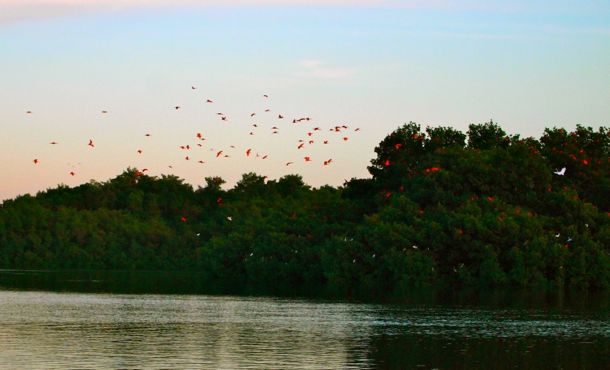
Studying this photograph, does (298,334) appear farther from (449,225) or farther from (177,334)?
(449,225)

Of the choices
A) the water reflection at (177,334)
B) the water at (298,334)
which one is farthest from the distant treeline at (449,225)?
the water reflection at (177,334)

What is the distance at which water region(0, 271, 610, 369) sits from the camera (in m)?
45.0

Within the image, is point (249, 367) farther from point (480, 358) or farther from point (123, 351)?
point (480, 358)

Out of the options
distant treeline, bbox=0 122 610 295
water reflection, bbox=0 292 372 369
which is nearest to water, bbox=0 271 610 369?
water reflection, bbox=0 292 372 369

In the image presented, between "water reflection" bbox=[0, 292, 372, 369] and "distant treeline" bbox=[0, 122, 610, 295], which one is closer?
"water reflection" bbox=[0, 292, 372, 369]

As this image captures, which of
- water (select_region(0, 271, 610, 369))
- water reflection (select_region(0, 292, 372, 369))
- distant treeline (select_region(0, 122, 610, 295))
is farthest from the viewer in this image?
distant treeline (select_region(0, 122, 610, 295))

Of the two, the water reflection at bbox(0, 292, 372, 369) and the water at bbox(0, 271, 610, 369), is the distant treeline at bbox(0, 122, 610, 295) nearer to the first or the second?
the water at bbox(0, 271, 610, 369)

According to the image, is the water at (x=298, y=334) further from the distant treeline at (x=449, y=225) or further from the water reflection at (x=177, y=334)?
the distant treeline at (x=449, y=225)

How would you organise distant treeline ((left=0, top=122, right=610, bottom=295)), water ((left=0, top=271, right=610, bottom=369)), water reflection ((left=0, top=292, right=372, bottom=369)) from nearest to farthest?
water reflection ((left=0, top=292, right=372, bottom=369)), water ((left=0, top=271, right=610, bottom=369)), distant treeline ((left=0, top=122, right=610, bottom=295))

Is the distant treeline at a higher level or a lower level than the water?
higher

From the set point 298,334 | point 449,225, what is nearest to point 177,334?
point 298,334

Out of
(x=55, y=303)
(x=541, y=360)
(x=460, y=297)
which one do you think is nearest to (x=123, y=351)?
(x=541, y=360)

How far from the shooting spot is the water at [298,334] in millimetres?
45000

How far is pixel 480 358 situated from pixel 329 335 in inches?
407
